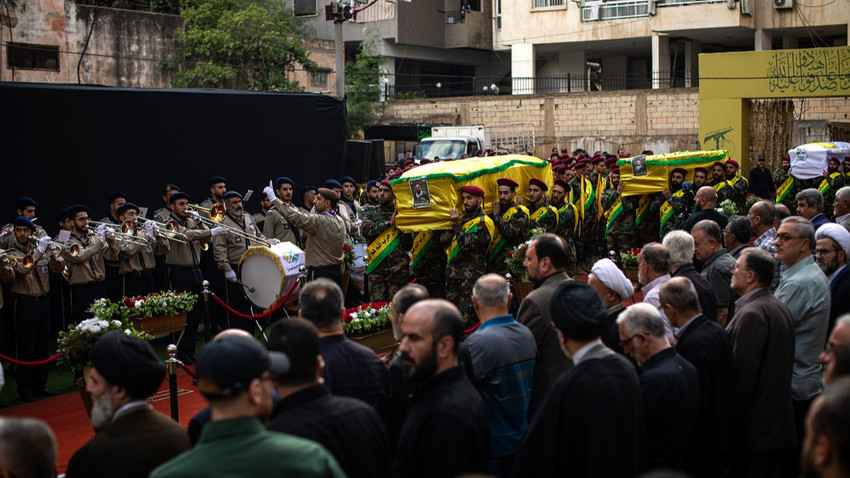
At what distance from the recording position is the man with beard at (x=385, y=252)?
469 inches

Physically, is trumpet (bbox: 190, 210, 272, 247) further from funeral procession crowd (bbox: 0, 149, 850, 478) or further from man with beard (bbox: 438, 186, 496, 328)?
man with beard (bbox: 438, 186, 496, 328)

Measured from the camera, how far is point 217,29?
29844 millimetres

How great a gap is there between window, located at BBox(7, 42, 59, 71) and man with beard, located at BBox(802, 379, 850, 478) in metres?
23.8

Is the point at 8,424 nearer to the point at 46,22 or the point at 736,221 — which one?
the point at 736,221

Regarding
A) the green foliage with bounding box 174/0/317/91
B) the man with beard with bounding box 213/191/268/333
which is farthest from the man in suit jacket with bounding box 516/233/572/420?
the green foliage with bounding box 174/0/317/91

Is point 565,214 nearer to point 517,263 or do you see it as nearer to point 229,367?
point 517,263

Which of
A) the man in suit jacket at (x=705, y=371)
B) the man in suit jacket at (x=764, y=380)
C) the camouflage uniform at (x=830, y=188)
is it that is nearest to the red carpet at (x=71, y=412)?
the man in suit jacket at (x=705, y=371)

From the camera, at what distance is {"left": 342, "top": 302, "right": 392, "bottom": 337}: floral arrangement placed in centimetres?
846

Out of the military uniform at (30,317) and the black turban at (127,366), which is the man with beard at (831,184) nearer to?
the military uniform at (30,317)

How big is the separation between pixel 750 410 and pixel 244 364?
3613 mm

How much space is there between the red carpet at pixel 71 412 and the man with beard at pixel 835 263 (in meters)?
5.60

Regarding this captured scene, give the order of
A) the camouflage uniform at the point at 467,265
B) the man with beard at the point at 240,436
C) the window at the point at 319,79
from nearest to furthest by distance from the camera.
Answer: the man with beard at the point at 240,436 → the camouflage uniform at the point at 467,265 → the window at the point at 319,79

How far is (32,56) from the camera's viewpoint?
77.5 ft

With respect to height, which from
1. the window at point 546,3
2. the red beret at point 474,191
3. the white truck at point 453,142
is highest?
the window at point 546,3
